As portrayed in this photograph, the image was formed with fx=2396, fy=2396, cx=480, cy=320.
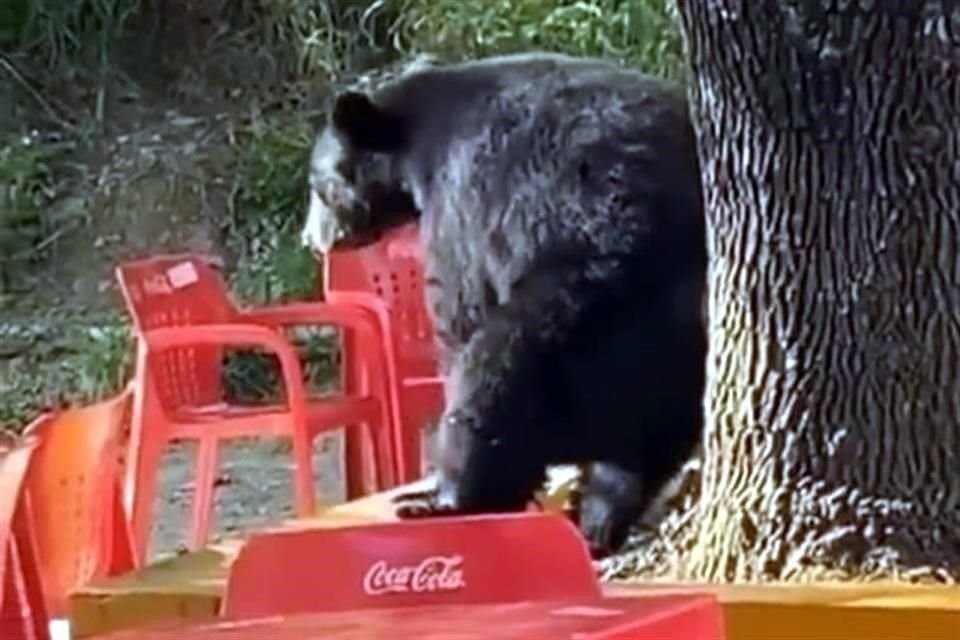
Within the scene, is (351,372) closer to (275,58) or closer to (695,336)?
(695,336)

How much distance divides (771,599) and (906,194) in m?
0.48

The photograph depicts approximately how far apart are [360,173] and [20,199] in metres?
4.34

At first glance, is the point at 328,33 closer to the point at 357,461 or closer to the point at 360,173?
the point at 357,461

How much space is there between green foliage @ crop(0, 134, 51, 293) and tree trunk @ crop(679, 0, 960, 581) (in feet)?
16.8

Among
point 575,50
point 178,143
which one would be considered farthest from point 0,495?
point 178,143

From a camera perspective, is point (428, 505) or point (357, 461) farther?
point (357, 461)

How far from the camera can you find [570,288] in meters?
3.04

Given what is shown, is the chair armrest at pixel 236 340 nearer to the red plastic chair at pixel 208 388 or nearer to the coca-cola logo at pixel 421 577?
the red plastic chair at pixel 208 388

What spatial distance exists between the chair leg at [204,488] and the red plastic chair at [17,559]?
6.70 ft

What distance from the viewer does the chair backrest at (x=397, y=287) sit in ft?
15.8

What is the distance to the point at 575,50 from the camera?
686 centimetres

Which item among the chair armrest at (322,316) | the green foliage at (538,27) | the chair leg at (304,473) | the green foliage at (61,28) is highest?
the green foliage at (61,28)

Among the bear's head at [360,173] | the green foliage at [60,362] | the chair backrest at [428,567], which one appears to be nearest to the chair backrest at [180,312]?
the bear's head at [360,173]

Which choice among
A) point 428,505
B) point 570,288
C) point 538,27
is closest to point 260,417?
point 428,505
